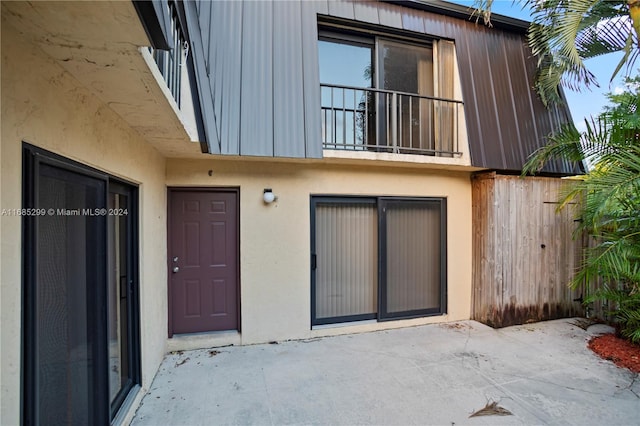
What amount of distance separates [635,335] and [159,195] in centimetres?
609

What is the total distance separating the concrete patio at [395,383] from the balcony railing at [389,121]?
279 centimetres

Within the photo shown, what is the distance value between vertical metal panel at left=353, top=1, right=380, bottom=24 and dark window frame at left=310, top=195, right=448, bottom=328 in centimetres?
263

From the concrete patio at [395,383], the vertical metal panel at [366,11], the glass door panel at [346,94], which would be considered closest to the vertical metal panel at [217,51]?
the glass door panel at [346,94]

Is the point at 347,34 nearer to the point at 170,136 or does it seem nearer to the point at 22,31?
the point at 170,136

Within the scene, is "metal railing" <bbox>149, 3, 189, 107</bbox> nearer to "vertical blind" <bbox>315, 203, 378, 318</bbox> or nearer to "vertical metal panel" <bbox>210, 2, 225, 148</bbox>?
"vertical metal panel" <bbox>210, 2, 225, 148</bbox>

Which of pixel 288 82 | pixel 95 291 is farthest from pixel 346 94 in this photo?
pixel 95 291

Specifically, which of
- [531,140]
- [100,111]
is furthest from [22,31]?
[531,140]

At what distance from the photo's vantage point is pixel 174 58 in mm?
2672

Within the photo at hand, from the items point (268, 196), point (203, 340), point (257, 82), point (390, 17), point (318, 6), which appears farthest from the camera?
point (390, 17)

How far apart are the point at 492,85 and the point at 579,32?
3.88 ft

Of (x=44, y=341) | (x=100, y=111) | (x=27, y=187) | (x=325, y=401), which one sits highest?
(x=100, y=111)

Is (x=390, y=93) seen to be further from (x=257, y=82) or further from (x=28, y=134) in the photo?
(x=28, y=134)

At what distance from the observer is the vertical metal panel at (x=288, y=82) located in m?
3.89

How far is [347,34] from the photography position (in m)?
4.83
